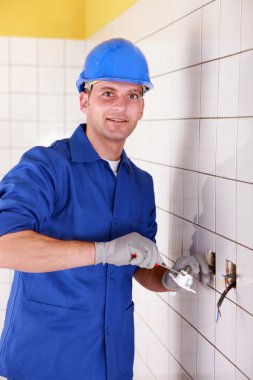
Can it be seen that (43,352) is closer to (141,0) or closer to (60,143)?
(60,143)

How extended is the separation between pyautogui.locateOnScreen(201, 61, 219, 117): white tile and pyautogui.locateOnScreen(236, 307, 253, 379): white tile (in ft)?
2.07

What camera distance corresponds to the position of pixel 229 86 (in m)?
1.53

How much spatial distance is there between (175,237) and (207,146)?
0.48 m

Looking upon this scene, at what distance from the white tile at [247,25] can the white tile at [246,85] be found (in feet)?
0.09

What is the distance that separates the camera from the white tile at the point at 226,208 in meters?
1.53

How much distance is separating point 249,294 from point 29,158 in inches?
31.0

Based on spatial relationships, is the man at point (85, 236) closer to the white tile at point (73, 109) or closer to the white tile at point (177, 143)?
the white tile at point (177, 143)

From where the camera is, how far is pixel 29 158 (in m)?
1.65

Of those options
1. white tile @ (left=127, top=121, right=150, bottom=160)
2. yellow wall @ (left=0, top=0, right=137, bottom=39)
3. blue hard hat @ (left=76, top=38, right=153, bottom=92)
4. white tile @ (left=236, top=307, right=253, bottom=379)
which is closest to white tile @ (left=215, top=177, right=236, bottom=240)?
white tile @ (left=236, top=307, right=253, bottom=379)

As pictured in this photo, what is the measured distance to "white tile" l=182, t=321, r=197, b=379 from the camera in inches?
73.8

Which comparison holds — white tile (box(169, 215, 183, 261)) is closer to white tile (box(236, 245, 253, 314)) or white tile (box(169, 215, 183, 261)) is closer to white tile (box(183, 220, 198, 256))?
white tile (box(183, 220, 198, 256))

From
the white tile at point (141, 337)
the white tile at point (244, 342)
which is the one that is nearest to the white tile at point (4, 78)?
the white tile at point (141, 337)

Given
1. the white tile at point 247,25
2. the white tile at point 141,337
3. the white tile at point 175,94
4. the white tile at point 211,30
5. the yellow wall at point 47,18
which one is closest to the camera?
the white tile at point 247,25

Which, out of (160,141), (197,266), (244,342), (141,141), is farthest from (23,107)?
(244,342)
